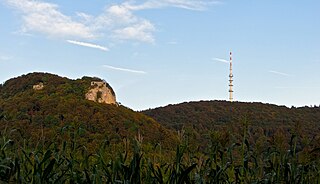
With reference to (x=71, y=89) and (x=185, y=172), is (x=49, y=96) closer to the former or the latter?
(x=71, y=89)

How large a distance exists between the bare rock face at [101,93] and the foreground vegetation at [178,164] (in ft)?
274

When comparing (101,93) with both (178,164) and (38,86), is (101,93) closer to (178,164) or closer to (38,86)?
(38,86)

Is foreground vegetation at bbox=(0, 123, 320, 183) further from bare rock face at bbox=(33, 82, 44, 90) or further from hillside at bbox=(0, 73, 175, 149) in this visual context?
bare rock face at bbox=(33, 82, 44, 90)

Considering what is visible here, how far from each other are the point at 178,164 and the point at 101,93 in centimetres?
9158

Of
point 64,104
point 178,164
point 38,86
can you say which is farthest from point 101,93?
point 178,164

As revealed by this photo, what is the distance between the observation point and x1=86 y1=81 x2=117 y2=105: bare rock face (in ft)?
294

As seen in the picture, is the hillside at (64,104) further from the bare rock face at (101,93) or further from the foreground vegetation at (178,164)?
the foreground vegetation at (178,164)

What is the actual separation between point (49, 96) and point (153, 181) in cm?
7742

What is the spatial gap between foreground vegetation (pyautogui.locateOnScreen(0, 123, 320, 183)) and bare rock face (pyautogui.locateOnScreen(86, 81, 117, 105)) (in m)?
83.4

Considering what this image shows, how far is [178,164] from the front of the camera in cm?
339

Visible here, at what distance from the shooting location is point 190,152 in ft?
13.2

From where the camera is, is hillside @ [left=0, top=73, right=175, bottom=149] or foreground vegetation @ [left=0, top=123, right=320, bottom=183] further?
hillside @ [left=0, top=73, right=175, bottom=149]

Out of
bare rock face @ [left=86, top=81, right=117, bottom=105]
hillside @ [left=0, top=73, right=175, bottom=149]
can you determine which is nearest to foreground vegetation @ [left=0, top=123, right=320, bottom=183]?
hillside @ [left=0, top=73, right=175, bottom=149]

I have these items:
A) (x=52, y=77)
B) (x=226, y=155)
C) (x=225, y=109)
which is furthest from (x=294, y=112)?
(x=226, y=155)
